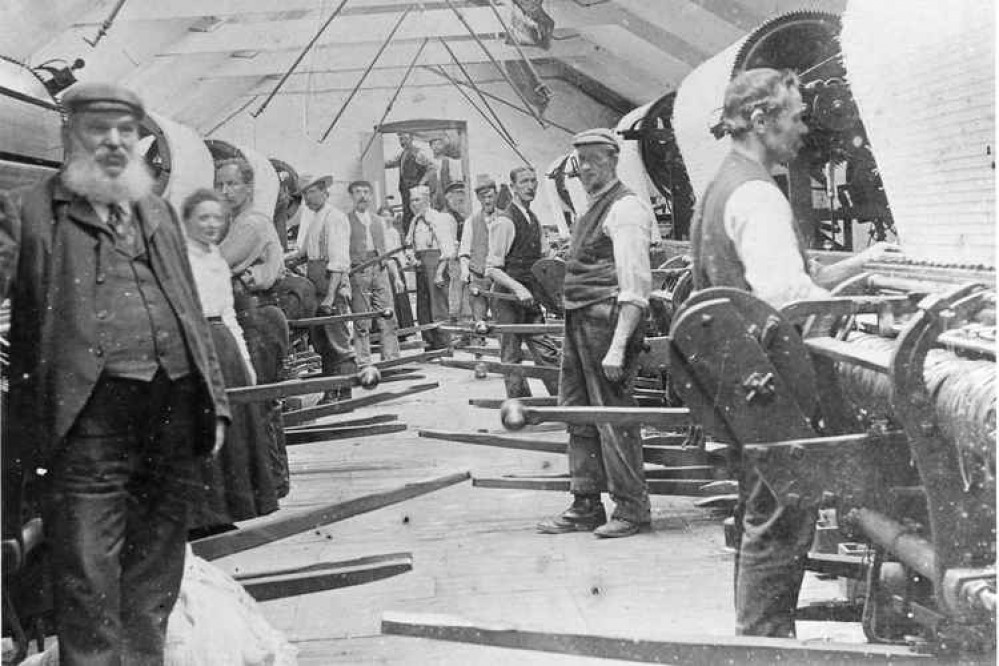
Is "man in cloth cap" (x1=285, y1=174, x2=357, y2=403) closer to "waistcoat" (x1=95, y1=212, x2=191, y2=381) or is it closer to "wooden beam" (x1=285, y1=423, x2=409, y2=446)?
"wooden beam" (x1=285, y1=423, x2=409, y2=446)

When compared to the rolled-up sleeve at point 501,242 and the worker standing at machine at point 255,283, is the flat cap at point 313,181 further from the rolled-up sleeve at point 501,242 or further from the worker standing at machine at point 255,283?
the worker standing at machine at point 255,283

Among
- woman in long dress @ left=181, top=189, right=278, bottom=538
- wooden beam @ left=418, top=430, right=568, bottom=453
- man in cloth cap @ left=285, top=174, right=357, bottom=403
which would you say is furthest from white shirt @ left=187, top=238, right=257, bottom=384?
man in cloth cap @ left=285, top=174, right=357, bottom=403

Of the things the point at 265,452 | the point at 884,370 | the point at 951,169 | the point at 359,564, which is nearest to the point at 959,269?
the point at 951,169

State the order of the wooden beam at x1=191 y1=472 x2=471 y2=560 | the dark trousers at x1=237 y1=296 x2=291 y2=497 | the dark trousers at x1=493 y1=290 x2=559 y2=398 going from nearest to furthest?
the wooden beam at x1=191 y1=472 x2=471 y2=560 → the dark trousers at x1=237 y1=296 x2=291 y2=497 → the dark trousers at x1=493 y1=290 x2=559 y2=398

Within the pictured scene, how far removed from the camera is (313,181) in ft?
24.0

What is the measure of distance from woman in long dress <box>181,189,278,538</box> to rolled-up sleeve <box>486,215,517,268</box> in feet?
8.39

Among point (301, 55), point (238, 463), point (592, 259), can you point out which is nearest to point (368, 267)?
point (301, 55)

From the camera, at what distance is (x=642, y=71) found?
5.94m

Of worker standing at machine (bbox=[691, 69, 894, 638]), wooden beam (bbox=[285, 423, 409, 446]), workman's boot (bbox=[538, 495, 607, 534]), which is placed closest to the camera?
worker standing at machine (bbox=[691, 69, 894, 638])

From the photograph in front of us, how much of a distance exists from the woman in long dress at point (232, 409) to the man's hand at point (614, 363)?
103cm

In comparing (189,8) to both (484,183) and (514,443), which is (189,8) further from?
(484,183)

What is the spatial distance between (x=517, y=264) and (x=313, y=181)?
193cm

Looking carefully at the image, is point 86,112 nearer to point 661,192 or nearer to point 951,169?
point 951,169

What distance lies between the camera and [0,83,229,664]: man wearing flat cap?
6.31 ft
